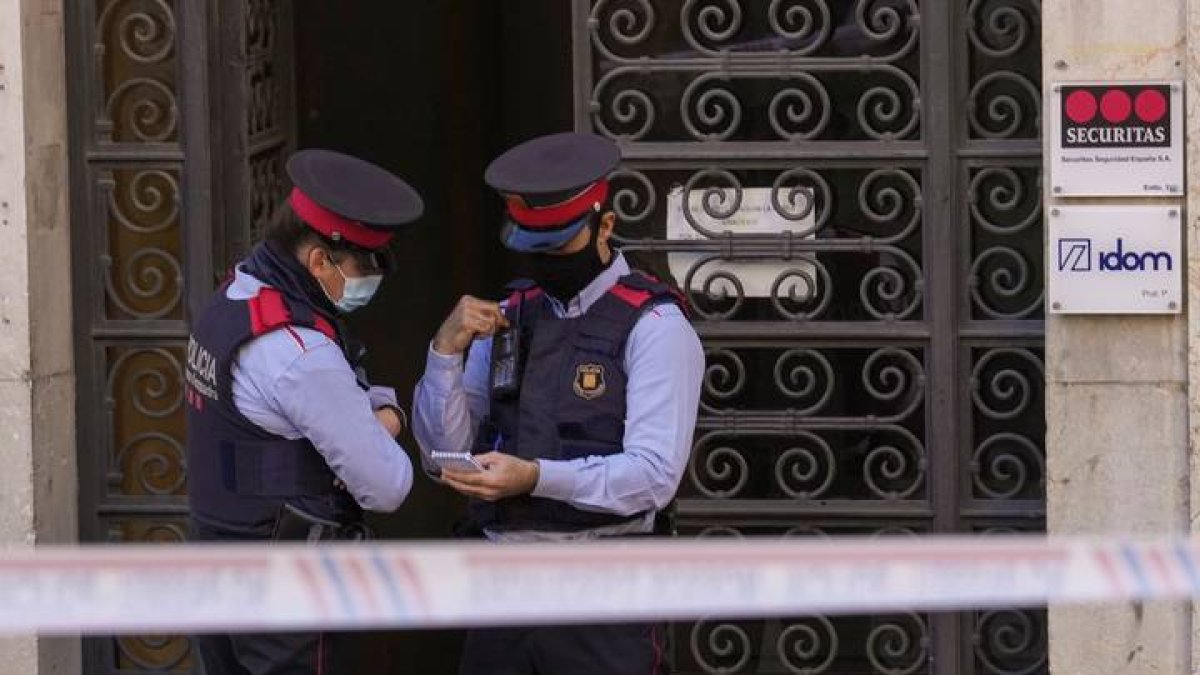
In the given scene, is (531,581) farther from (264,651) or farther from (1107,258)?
(1107,258)

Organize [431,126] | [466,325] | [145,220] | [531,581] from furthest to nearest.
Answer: [431,126] → [145,220] → [466,325] → [531,581]

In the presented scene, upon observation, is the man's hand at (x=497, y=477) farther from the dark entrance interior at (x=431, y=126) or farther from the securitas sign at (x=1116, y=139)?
the dark entrance interior at (x=431, y=126)

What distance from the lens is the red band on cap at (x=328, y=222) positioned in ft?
18.4

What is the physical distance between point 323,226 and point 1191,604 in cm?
245

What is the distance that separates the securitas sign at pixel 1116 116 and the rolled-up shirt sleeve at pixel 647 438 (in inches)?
54.7

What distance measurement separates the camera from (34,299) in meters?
6.86

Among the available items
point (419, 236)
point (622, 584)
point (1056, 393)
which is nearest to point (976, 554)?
point (622, 584)

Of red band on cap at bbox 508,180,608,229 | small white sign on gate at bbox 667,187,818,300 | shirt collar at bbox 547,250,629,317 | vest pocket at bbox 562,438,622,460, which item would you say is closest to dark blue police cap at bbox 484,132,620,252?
red band on cap at bbox 508,180,608,229

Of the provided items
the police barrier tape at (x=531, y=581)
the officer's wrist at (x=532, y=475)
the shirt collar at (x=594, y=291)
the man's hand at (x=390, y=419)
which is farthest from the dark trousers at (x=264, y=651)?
the police barrier tape at (x=531, y=581)

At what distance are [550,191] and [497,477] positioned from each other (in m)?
0.61

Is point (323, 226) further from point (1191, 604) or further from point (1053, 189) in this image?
point (1191, 604)

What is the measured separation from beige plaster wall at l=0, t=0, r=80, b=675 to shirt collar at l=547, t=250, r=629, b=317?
170 cm

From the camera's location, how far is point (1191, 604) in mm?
6637

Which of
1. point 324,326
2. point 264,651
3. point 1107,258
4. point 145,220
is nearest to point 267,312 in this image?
point 324,326
